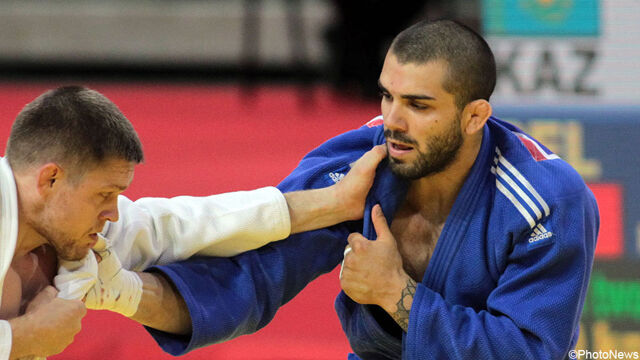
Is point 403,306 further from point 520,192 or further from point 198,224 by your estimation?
point 198,224

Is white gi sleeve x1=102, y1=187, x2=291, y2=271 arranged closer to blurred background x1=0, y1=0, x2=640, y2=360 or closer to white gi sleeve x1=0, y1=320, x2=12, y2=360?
white gi sleeve x1=0, y1=320, x2=12, y2=360

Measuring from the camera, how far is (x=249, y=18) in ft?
26.4

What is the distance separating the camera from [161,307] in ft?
8.24

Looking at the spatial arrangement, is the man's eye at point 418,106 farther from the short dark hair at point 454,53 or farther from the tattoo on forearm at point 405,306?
the tattoo on forearm at point 405,306

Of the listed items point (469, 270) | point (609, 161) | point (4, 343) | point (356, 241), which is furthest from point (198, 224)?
point (609, 161)

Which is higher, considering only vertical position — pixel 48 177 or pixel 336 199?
pixel 48 177

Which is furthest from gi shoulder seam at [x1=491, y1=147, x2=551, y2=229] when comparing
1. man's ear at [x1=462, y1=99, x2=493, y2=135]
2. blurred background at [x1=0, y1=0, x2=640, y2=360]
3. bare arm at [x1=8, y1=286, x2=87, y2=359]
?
bare arm at [x1=8, y1=286, x2=87, y2=359]

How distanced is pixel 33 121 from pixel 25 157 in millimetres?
94

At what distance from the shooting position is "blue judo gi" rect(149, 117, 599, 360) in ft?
7.94

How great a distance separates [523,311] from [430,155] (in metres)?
0.54

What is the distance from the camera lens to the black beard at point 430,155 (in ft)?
8.27

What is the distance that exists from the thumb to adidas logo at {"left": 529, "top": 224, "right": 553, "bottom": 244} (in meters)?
0.42

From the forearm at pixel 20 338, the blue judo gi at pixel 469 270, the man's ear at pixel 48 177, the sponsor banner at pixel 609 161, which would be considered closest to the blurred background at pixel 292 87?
the sponsor banner at pixel 609 161

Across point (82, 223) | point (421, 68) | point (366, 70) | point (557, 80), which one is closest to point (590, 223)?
A: point (421, 68)
